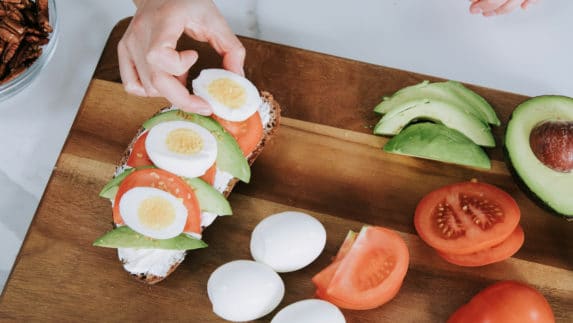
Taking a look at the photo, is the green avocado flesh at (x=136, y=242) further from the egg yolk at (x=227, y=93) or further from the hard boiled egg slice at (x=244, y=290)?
the egg yolk at (x=227, y=93)

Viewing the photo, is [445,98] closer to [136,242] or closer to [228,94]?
[228,94]

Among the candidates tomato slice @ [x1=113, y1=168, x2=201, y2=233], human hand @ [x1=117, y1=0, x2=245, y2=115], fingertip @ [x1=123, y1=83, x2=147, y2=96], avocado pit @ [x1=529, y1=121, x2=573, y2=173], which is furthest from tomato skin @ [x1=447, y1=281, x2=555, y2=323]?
fingertip @ [x1=123, y1=83, x2=147, y2=96]

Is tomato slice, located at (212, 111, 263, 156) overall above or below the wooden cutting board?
above

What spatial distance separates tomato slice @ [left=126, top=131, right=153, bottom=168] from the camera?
2.23 metres

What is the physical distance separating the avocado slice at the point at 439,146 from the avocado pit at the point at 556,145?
20 centimetres

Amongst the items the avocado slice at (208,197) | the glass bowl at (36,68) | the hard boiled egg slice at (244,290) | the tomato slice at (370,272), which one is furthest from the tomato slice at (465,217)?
the glass bowl at (36,68)

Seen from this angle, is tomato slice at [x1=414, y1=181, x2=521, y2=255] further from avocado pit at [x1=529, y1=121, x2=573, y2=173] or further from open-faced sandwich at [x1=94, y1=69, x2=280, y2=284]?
open-faced sandwich at [x1=94, y1=69, x2=280, y2=284]

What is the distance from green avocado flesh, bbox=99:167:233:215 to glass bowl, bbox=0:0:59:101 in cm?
64

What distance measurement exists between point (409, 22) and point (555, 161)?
0.96 m

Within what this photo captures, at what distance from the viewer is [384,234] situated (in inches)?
88.4

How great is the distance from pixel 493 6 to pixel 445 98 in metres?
0.50

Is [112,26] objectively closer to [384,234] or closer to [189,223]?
[189,223]

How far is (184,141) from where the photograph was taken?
217 cm

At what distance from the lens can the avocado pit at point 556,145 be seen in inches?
87.4
